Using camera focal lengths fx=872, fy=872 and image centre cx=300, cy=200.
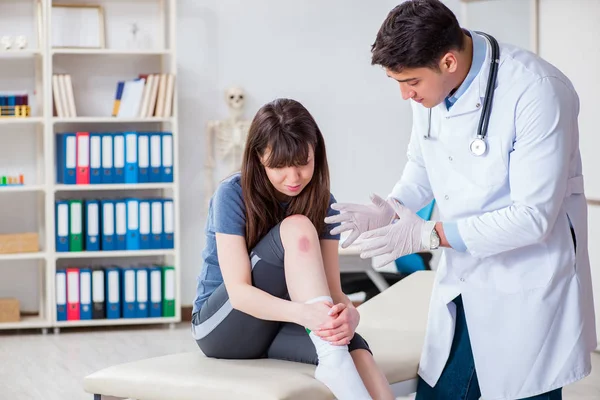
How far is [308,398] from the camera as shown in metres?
1.86

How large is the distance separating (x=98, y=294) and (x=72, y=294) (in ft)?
0.41

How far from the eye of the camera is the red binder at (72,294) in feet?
13.9

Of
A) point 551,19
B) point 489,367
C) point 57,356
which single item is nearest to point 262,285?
point 489,367

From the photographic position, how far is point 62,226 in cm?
421

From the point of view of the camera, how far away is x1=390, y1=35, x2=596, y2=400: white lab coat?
1656 mm

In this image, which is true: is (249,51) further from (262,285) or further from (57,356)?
(262,285)

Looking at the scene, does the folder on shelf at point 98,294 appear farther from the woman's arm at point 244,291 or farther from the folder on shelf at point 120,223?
the woman's arm at point 244,291

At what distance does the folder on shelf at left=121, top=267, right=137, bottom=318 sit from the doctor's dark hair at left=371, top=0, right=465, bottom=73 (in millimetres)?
2848

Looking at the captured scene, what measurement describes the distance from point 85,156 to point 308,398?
2652mm

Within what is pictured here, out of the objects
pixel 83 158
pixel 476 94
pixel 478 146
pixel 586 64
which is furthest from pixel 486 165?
pixel 83 158

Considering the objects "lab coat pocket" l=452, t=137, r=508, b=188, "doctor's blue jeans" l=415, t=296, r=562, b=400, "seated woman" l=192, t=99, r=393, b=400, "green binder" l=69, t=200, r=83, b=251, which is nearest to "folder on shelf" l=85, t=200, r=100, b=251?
"green binder" l=69, t=200, r=83, b=251

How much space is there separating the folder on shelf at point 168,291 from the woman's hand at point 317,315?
254 cm

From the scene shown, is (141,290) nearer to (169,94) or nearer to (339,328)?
(169,94)

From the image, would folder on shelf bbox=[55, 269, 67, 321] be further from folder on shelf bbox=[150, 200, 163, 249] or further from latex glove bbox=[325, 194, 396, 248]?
latex glove bbox=[325, 194, 396, 248]
